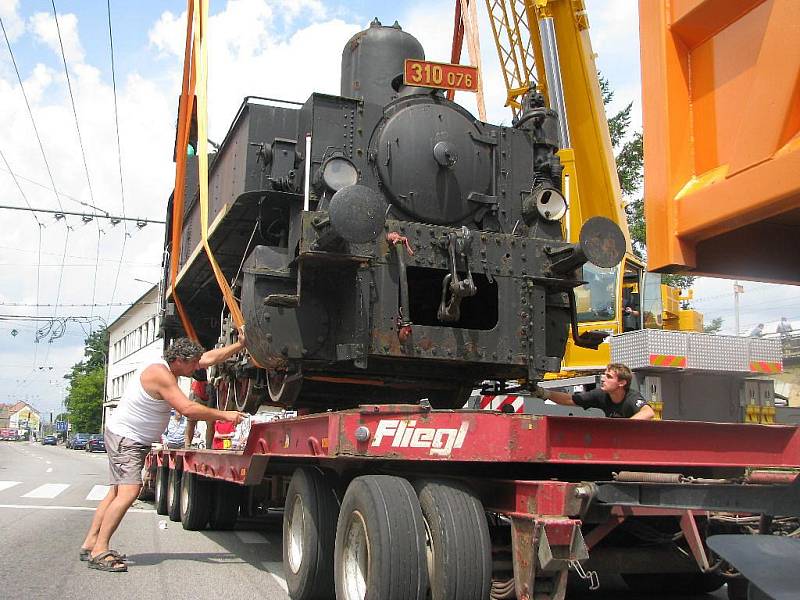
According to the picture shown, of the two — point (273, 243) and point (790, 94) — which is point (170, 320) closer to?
point (273, 243)

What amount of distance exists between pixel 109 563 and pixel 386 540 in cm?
323

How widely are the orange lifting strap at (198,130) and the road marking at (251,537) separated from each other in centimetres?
236

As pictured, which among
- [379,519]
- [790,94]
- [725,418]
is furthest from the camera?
[725,418]

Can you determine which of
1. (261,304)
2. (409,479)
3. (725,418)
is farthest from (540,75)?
(409,479)

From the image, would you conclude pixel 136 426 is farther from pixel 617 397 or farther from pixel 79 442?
pixel 79 442

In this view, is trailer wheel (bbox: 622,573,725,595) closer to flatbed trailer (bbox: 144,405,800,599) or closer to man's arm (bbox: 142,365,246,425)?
flatbed trailer (bbox: 144,405,800,599)

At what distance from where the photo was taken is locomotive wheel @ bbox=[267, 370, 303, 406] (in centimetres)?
652

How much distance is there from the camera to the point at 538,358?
6.21 meters

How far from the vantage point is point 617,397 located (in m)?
5.88

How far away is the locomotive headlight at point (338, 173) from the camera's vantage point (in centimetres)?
620

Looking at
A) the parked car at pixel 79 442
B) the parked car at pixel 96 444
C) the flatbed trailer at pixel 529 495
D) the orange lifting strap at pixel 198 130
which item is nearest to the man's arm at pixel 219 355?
the orange lifting strap at pixel 198 130

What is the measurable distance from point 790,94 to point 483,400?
6.73m

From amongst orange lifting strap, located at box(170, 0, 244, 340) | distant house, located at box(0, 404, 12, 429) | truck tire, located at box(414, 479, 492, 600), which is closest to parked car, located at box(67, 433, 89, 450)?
orange lifting strap, located at box(170, 0, 244, 340)

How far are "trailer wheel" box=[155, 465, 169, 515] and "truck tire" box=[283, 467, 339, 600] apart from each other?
6247 mm
